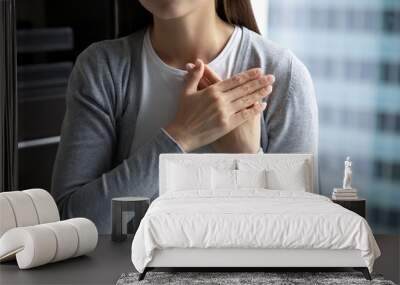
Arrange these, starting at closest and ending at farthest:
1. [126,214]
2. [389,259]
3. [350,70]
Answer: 1. [389,259]
2. [126,214]
3. [350,70]

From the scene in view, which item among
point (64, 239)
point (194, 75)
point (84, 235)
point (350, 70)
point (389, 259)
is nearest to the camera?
point (64, 239)

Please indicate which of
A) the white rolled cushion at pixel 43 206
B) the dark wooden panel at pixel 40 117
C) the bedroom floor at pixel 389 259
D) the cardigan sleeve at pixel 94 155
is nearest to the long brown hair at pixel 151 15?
the cardigan sleeve at pixel 94 155

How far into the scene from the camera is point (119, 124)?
22.2 ft

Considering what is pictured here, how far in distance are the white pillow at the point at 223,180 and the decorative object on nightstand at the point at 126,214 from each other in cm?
56

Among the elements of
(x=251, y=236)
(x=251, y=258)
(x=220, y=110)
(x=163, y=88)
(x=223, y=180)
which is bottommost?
(x=251, y=258)

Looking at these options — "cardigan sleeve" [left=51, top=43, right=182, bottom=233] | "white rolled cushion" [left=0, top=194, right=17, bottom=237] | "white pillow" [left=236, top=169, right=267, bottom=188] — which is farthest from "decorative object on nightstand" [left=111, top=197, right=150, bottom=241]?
"white rolled cushion" [left=0, top=194, right=17, bottom=237]

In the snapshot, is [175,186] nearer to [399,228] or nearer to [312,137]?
[312,137]

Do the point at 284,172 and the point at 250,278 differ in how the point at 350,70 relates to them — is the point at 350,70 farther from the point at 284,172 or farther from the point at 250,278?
the point at 250,278

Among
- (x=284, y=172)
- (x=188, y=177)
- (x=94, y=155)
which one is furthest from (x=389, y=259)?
(x=94, y=155)

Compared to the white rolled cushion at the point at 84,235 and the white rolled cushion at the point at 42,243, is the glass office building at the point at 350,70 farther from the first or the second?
the white rolled cushion at the point at 42,243

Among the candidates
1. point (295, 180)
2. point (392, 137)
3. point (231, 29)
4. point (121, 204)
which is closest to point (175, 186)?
point (121, 204)

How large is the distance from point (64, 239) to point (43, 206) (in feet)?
1.61

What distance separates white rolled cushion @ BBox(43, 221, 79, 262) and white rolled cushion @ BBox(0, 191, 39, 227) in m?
0.27

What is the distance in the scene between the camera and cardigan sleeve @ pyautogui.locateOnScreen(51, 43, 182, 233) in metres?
6.75
